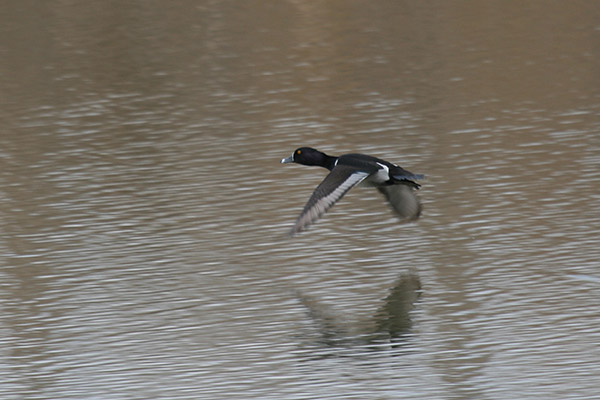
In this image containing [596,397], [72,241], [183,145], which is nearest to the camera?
[596,397]

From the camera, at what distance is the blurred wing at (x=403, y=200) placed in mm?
14250

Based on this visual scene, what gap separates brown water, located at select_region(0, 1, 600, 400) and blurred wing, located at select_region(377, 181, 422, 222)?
0.35 metres

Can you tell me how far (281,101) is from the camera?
23.5 m

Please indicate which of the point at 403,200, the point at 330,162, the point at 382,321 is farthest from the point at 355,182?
the point at 382,321

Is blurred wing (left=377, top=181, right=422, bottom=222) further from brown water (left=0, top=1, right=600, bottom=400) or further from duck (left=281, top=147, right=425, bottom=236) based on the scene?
brown water (left=0, top=1, right=600, bottom=400)

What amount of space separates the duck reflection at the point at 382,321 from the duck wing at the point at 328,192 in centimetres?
81

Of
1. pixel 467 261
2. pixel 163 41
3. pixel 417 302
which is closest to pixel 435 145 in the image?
pixel 467 261

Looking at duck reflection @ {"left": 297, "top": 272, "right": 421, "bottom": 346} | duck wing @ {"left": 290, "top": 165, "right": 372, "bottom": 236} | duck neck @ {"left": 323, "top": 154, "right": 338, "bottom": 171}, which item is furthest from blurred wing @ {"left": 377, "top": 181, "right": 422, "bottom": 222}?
duck reflection @ {"left": 297, "top": 272, "right": 421, "bottom": 346}

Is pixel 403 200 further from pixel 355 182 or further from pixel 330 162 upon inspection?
pixel 355 182

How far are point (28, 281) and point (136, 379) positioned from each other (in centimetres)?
362

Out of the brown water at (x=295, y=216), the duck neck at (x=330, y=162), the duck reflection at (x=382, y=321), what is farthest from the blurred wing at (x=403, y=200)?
the duck reflection at (x=382, y=321)

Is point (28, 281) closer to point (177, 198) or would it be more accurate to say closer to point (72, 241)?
point (72, 241)

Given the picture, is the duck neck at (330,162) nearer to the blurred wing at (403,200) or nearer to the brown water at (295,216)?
the blurred wing at (403,200)

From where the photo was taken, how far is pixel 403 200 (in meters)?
14.4
